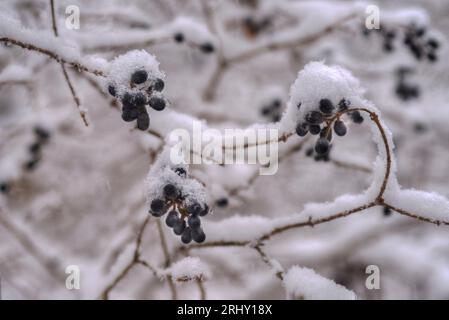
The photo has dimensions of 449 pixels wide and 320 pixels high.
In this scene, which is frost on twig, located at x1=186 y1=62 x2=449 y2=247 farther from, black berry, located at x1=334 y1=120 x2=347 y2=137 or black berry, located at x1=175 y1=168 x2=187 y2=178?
black berry, located at x1=175 y1=168 x2=187 y2=178

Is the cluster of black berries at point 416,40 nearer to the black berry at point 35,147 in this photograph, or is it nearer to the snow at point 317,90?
the snow at point 317,90

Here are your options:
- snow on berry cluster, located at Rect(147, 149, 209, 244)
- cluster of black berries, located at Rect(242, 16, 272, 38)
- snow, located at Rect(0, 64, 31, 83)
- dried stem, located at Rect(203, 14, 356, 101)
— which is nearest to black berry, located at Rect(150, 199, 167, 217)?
snow on berry cluster, located at Rect(147, 149, 209, 244)

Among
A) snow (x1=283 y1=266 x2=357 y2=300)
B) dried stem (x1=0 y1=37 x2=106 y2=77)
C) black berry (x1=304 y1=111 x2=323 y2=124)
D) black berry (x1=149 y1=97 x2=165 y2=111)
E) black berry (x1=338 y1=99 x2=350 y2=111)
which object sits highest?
dried stem (x1=0 y1=37 x2=106 y2=77)

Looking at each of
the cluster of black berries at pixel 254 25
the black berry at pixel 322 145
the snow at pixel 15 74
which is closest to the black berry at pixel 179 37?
the snow at pixel 15 74

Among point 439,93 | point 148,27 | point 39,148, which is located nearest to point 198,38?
point 148,27

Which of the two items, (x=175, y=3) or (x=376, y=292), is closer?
(x=376, y=292)
